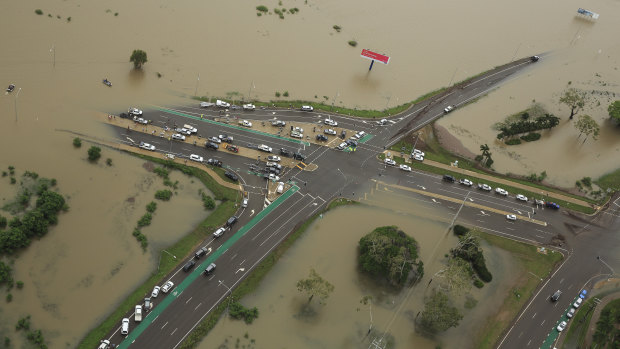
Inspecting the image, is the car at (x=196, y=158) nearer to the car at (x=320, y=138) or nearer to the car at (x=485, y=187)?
the car at (x=320, y=138)

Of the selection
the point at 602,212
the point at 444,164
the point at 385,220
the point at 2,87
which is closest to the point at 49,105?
the point at 2,87

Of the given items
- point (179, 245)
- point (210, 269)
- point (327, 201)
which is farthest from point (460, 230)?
point (179, 245)

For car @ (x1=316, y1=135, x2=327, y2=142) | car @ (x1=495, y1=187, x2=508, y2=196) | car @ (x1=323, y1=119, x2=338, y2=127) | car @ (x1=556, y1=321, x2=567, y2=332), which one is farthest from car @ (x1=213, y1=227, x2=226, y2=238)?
car @ (x1=556, y1=321, x2=567, y2=332)

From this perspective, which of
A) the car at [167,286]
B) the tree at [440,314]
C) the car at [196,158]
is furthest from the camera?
the car at [196,158]

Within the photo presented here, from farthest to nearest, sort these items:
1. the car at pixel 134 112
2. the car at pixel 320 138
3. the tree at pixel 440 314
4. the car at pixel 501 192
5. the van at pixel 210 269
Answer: the car at pixel 320 138
the car at pixel 501 192
the car at pixel 134 112
the van at pixel 210 269
the tree at pixel 440 314

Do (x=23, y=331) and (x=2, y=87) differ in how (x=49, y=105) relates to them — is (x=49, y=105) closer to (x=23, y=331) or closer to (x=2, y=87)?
(x=2, y=87)

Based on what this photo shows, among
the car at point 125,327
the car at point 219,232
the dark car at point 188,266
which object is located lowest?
the car at point 125,327

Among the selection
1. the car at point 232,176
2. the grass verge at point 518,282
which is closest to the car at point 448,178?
the grass verge at point 518,282
